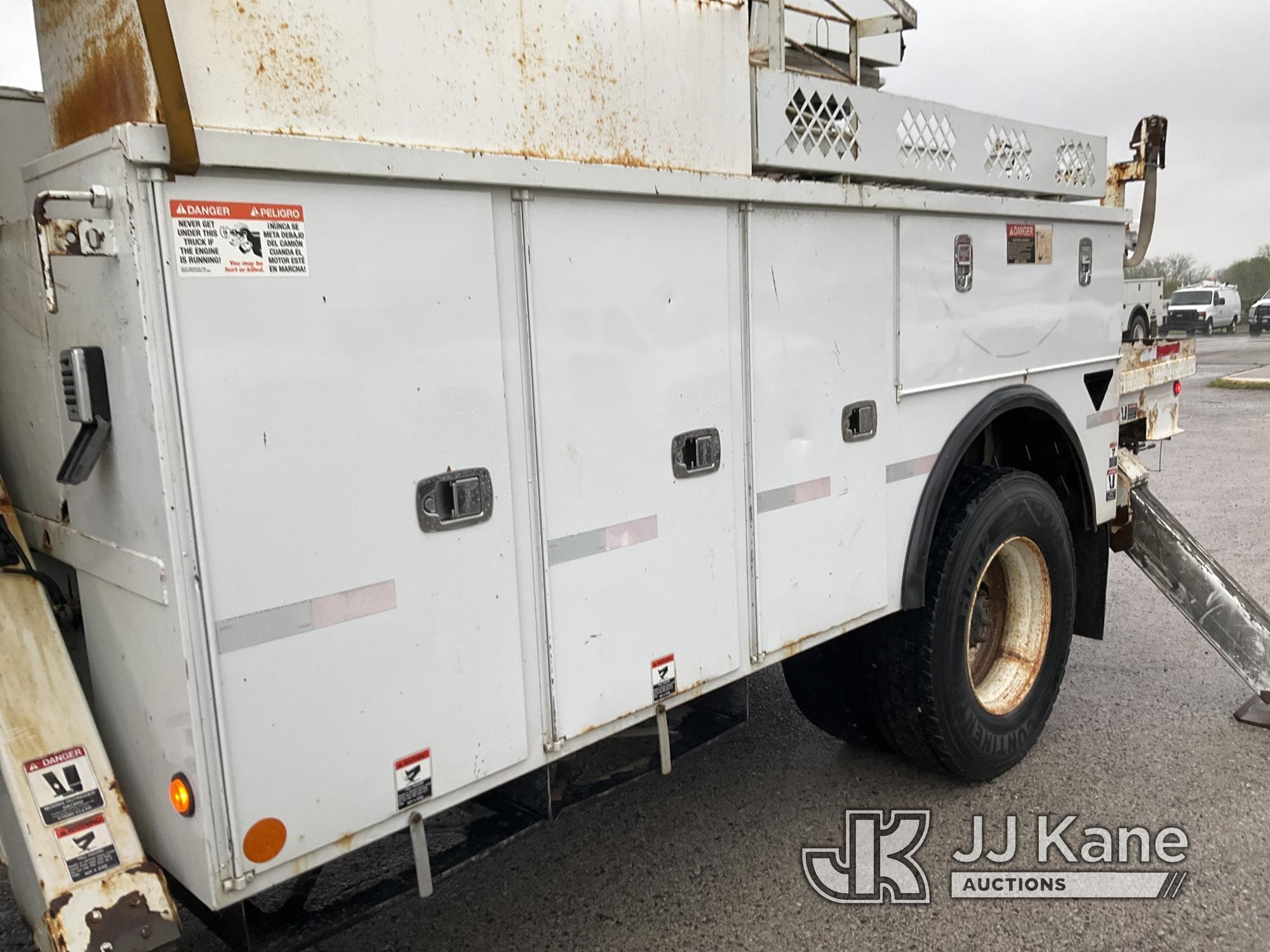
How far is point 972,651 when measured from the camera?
4.09m

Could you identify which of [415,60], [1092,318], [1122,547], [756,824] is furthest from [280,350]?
[1122,547]

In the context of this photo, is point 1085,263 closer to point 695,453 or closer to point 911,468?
point 911,468

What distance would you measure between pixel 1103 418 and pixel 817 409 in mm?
2028

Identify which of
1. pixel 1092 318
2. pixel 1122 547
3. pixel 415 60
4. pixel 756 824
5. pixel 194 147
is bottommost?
pixel 756 824

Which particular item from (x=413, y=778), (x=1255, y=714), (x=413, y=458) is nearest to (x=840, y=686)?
(x=1255, y=714)

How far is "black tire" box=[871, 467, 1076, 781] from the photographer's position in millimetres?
3525

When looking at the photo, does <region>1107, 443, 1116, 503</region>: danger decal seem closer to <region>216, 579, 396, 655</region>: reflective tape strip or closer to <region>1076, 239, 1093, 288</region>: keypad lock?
<region>1076, 239, 1093, 288</region>: keypad lock

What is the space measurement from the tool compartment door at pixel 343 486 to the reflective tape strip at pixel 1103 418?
2974 mm

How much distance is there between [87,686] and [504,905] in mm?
1501

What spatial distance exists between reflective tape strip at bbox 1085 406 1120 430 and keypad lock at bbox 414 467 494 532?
3011mm

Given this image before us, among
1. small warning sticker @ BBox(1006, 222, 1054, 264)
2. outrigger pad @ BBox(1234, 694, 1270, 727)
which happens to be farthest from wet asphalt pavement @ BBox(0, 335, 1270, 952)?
small warning sticker @ BBox(1006, 222, 1054, 264)

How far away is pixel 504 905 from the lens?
10.6 ft

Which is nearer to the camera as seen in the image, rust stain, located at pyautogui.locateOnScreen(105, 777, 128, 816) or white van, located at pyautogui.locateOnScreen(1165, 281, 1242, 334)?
rust stain, located at pyautogui.locateOnScreen(105, 777, 128, 816)

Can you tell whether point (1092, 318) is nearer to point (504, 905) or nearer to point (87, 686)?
point (504, 905)
